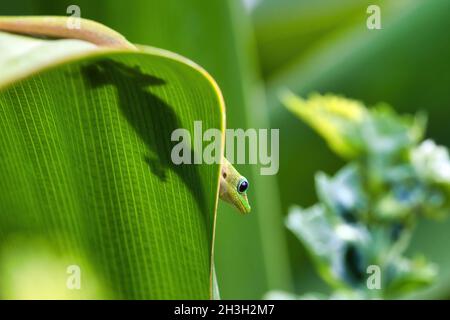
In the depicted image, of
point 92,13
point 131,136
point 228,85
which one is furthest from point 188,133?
point 228,85

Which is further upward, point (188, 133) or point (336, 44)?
point (336, 44)

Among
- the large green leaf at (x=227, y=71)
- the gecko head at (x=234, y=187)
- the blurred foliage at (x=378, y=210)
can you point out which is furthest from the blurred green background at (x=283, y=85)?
the gecko head at (x=234, y=187)

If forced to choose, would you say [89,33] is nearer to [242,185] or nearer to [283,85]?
[242,185]

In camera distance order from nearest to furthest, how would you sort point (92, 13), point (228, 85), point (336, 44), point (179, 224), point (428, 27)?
point (179, 224), point (92, 13), point (228, 85), point (428, 27), point (336, 44)

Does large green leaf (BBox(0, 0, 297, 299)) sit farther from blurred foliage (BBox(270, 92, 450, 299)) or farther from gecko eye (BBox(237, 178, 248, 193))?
gecko eye (BBox(237, 178, 248, 193))

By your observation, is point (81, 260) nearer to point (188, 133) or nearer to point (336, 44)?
point (188, 133)

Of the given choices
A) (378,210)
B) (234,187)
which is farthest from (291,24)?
(234,187)

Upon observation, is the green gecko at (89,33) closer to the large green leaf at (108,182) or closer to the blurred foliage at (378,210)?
the large green leaf at (108,182)
